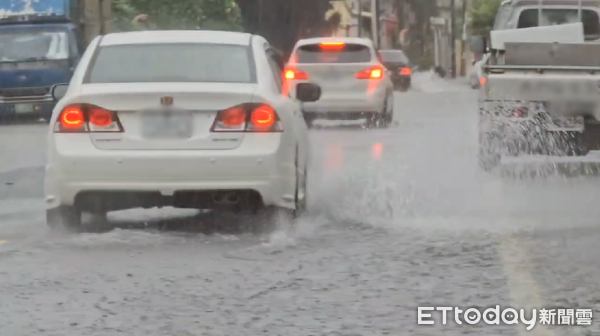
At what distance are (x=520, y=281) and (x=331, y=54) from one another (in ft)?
50.8

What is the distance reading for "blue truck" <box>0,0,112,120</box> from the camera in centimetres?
2628

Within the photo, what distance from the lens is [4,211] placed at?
38.2ft

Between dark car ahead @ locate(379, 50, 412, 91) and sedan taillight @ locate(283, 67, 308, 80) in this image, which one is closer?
sedan taillight @ locate(283, 67, 308, 80)

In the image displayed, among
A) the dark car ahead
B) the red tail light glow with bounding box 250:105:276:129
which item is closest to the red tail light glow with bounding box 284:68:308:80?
the red tail light glow with bounding box 250:105:276:129

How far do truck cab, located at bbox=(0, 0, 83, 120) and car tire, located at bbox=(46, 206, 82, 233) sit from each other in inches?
644

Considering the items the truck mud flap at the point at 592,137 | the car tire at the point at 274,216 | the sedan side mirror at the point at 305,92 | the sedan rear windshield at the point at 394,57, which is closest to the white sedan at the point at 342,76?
the truck mud flap at the point at 592,137

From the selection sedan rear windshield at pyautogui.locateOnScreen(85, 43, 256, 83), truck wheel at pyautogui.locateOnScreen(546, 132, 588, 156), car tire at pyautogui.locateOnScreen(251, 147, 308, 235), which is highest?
sedan rear windshield at pyautogui.locateOnScreen(85, 43, 256, 83)

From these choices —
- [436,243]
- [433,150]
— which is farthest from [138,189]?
[433,150]

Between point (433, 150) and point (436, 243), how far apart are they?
8.41m

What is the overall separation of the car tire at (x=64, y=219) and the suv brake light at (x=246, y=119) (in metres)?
1.15

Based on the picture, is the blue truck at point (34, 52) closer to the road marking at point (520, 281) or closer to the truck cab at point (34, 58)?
the truck cab at point (34, 58)

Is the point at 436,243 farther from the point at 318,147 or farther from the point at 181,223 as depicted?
the point at 318,147

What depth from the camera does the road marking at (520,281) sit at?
6523 millimetres

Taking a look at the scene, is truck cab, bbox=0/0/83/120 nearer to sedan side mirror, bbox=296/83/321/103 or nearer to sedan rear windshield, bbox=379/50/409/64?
sedan side mirror, bbox=296/83/321/103
